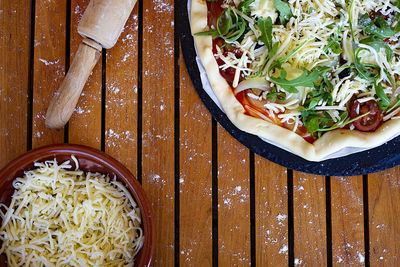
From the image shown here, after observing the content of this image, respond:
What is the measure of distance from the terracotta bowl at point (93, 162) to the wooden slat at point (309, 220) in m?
0.53

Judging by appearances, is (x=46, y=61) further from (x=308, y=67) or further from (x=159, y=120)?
(x=308, y=67)

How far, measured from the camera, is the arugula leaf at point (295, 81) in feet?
4.37

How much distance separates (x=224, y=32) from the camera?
141 centimetres

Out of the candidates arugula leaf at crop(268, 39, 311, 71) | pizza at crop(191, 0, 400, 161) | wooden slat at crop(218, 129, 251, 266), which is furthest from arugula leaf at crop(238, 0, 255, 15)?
wooden slat at crop(218, 129, 251, 266)

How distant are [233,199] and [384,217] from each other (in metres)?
0.55

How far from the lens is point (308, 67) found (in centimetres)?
142

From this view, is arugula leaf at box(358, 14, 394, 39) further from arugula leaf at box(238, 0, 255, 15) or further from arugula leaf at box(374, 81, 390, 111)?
arugula leaf at box(238, 0, 255, 15)

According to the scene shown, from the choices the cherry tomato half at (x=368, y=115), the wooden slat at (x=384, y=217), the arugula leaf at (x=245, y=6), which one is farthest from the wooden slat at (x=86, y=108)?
the wooden slat at (x=384, y=217)

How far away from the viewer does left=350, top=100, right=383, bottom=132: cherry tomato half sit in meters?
1.43

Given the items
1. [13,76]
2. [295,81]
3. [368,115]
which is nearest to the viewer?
[295,81]

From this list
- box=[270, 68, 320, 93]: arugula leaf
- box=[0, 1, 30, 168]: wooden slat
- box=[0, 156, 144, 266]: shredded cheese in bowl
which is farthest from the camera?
box=[0, 1, 30, 168]: wooden slat

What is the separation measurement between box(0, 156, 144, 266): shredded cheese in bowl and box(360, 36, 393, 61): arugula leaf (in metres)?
0.90

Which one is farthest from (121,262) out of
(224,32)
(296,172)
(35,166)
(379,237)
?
(379,237)

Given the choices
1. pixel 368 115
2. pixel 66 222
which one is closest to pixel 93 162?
pixel 66 222
